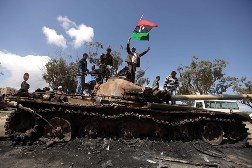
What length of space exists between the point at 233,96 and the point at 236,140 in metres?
1.95

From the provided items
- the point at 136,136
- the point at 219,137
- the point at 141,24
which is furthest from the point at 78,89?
the point at 219,137

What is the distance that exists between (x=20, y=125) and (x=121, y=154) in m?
3.80

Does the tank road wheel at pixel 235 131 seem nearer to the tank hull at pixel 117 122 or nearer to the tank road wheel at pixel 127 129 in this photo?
the tank hull at pixel 117 122

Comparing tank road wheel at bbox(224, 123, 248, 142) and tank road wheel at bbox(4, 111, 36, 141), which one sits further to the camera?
tank road wheel at bbox(224, 123, 248, 142)

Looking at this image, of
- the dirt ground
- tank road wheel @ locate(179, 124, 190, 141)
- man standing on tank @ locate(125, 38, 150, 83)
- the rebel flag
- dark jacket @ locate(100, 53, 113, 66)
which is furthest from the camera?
the rebel flag

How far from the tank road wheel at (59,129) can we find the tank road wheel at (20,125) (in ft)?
1.67

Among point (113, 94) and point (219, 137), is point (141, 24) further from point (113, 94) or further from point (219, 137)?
point (219, 137)

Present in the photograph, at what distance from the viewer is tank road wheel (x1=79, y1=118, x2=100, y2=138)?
8258mm

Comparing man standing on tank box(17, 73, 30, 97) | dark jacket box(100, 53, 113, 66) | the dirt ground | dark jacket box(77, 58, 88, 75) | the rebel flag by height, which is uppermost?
the rebel flag

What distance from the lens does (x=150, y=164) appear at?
650 centimetres

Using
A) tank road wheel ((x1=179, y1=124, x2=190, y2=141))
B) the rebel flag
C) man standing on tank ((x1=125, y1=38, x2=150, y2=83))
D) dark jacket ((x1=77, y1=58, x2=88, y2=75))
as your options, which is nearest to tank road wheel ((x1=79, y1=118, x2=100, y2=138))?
man standing on tank ((x1=125, y1=38, x2=150, y2=83))

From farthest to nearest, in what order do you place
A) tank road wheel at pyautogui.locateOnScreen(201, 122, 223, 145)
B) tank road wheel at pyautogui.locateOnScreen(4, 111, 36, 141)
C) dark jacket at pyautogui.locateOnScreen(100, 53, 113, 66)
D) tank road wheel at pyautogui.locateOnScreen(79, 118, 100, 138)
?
1. dark jacket at pyautogui.locateOnScreen(100, 53, 113, 66)
2. tank road wheel at pyautogui.locateOnScreen(201, 122, 223, 145)
3. tank road wheel at pyautogui.locateOnScreen(79, 118, 100, 138)
4. tank road wheel at pyautogui.locateOnScreen(4, 111, 36, 141)

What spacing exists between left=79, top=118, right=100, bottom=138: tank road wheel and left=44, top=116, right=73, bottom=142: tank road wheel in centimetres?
Result: 44

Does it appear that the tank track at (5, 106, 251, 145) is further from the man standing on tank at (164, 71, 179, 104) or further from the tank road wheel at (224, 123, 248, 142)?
the man standing on tank at (164, 71, 179, 104)
